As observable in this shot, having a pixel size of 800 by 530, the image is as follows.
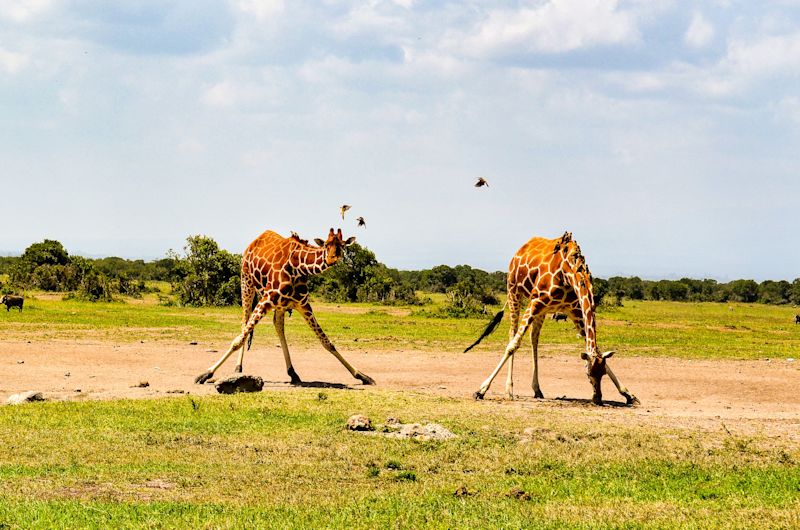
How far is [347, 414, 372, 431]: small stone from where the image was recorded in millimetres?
13477

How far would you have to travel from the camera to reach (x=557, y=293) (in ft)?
56.7

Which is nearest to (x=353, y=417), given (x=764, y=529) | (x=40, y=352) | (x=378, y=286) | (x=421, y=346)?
(x=764, y=529)

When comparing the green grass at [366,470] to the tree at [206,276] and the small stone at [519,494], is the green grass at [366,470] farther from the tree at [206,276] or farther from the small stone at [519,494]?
the tree at [206,276]

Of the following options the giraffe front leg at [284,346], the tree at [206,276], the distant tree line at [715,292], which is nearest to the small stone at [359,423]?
the giraffe front leg at [284,346]

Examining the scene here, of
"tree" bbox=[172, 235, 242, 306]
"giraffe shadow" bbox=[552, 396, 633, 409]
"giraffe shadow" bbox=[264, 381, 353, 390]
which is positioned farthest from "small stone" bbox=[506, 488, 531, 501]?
"tree" bbox=[172, 235, 242, 306]

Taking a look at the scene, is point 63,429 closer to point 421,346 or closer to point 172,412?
point 172,412

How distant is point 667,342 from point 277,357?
14516 millimetres

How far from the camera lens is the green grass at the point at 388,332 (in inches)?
1145

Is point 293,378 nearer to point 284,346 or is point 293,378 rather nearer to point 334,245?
point 284,346

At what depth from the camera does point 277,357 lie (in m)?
24.9

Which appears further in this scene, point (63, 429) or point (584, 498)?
point (63, 429)

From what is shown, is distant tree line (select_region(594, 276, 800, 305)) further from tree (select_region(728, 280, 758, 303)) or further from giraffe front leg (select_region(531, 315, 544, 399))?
giraffe front leg (select_region(531, 315, 544, 399))

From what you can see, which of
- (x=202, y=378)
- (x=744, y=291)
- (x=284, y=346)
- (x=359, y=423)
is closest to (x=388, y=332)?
(x=284, y=346)

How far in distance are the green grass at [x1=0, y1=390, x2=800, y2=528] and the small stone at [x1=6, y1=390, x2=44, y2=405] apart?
3.13ft
